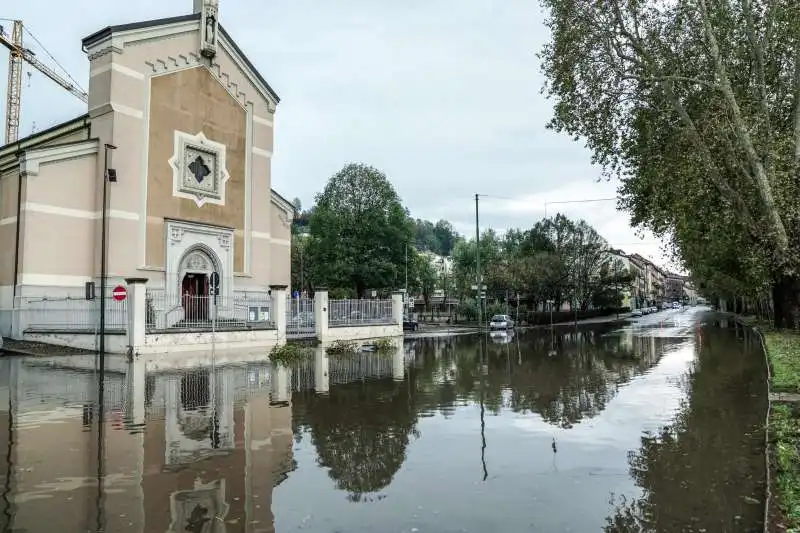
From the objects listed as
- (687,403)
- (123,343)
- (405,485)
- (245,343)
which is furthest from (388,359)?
(405,485)

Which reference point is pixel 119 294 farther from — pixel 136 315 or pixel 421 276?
pixel 421 276

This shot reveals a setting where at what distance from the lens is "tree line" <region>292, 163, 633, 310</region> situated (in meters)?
52.9

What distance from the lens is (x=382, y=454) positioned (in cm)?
754

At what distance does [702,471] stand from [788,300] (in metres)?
25.9

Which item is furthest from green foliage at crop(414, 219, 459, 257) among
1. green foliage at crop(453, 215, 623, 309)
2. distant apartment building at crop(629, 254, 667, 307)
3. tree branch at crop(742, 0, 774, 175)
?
tree branch at crop(742, 0, 774, 175)

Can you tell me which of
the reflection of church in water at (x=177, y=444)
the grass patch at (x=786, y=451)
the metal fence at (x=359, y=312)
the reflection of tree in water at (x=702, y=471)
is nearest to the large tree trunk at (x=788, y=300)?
the grass patch at (x=786, y=451)

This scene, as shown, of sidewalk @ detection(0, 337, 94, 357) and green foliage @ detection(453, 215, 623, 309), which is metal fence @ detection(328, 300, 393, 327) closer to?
sidewalk @ detection(0, 337, 94, 357)

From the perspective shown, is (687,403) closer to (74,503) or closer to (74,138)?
(74,503)

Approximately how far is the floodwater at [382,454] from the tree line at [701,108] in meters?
10.4

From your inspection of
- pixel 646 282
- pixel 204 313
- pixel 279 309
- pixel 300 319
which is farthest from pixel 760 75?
pixel 646 282

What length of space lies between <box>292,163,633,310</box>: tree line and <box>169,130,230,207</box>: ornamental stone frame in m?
21.3

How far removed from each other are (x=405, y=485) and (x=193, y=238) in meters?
26.3

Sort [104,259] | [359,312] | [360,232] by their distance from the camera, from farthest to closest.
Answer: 1. [360,232]
2. [359,312]
3. [104,259]

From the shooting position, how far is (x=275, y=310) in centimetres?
2630
